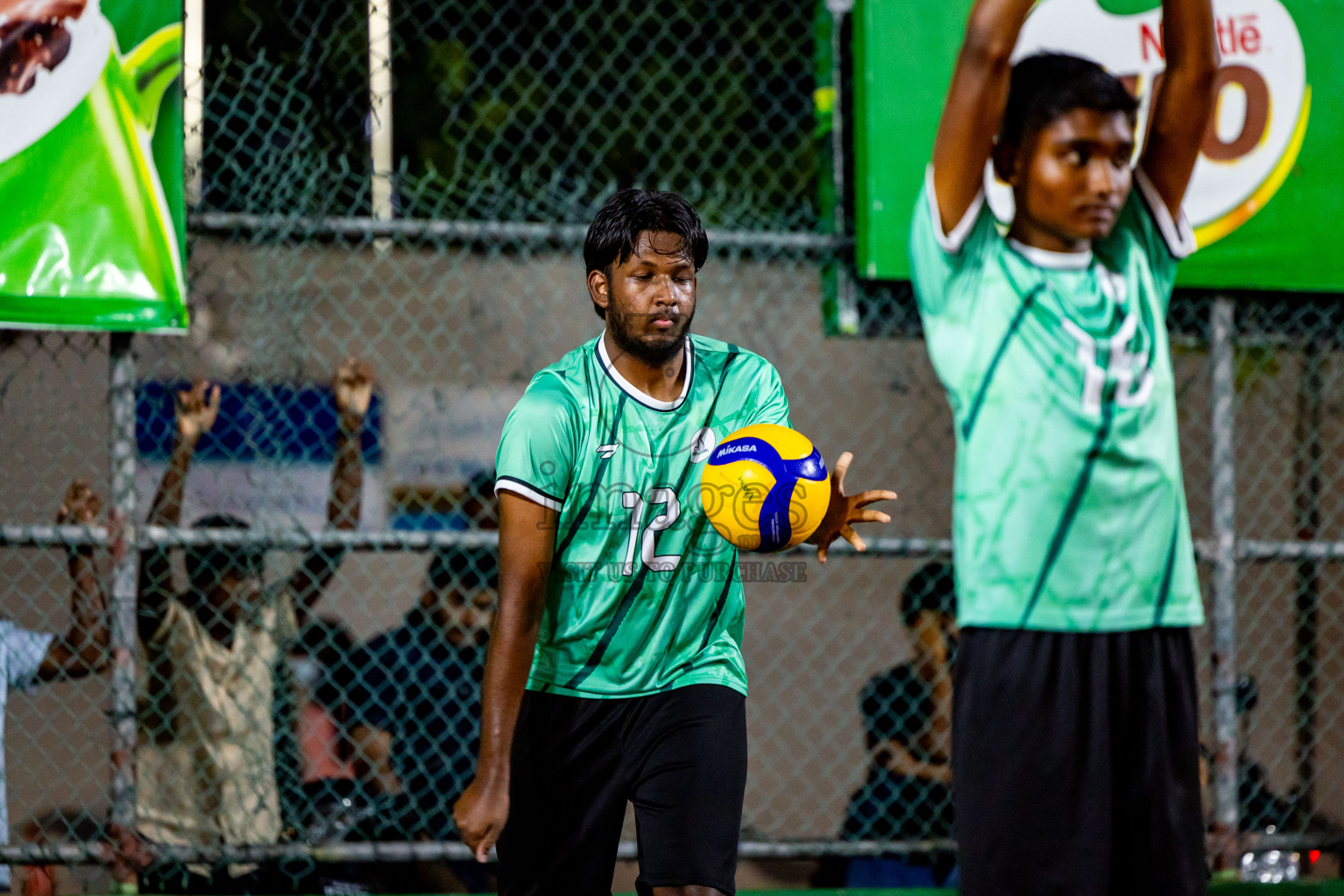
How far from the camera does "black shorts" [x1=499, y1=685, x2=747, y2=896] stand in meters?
2.75

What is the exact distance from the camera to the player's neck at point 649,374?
2.86 meters

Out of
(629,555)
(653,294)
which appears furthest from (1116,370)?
(629,555)

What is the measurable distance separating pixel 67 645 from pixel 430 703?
120 centimetres

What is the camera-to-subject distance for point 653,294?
8.91 ft

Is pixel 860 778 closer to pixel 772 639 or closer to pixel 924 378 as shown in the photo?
pixel 772 639

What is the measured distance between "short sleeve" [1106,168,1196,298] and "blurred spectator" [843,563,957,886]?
2.07 metres

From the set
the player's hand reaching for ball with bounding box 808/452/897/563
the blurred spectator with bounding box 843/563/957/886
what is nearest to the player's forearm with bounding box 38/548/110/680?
the player's hand reaching for ball with bounding box 808/452/897/563

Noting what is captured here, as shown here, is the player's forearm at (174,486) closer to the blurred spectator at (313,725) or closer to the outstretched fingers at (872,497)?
the blurred spectator at (313,725)

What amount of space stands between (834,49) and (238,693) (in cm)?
300

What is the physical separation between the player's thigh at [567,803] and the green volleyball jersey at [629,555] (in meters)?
0.08

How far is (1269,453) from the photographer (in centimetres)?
511

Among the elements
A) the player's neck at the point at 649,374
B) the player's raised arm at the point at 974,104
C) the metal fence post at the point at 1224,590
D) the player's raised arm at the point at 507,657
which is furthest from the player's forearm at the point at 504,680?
the metal fence post at the point at 1224,590

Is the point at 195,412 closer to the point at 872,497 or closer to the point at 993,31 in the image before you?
the point at 872,497

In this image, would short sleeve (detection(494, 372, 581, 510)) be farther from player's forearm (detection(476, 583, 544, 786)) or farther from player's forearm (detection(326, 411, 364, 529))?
player's forearm (detection(326, 411, 364, 529))
